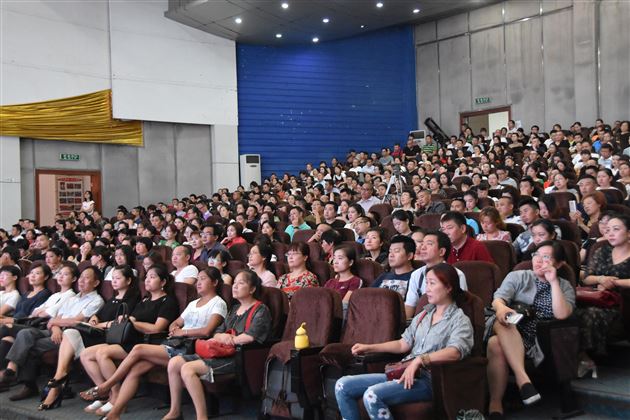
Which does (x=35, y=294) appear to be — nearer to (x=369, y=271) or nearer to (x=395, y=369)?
(x=369, y=271)

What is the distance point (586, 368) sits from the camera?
3.47m

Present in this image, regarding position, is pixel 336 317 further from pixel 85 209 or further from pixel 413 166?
pixel 85 209

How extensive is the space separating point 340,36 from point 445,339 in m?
12.8

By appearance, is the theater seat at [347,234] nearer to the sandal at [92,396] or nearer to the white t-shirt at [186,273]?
the white t-shirt at [186,273]

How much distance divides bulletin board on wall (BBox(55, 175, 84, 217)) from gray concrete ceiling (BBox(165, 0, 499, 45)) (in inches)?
151

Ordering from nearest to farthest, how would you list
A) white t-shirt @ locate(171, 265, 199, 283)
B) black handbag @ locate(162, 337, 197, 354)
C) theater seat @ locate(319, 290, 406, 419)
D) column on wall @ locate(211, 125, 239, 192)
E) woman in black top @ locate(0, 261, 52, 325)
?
theater seat @ locate(319, 290, 406, 419) → black handbag @ locate(162, 337, 197, 354) → white t-shirt @ locate(171, 265, 199, 283) → woman in black top @ locate(0, 261, 52, 325) → column on wall @ locate(211, 125, 239, 192)

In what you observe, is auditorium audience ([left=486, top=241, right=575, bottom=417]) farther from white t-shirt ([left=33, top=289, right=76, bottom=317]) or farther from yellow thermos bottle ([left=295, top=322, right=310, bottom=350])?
white t-shirt ([left=33, top=289, right=76, bottom=317])

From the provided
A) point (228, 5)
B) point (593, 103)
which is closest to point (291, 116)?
point (228, 5)

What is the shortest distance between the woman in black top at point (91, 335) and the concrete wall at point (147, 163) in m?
Result: 7.96

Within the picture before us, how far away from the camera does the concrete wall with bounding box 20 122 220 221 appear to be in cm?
1263

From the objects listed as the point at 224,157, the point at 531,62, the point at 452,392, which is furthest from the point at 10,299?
the point at 531,62

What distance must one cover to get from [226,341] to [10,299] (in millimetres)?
2978

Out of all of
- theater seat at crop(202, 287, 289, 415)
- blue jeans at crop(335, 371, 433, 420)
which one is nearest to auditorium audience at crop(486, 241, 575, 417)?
blue jeans at crop(335, 371, 433, 420)

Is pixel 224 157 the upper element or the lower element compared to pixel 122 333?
upper
